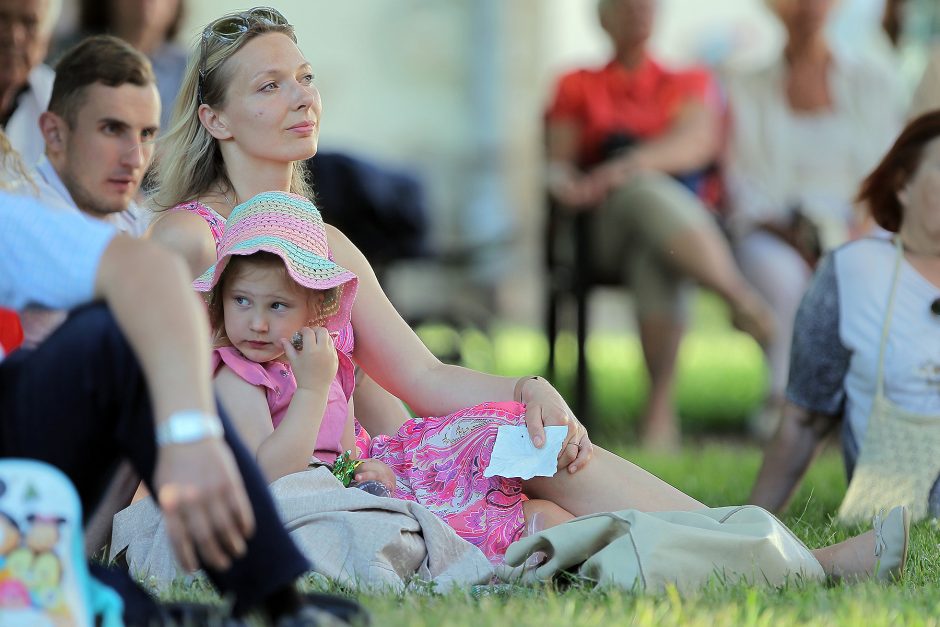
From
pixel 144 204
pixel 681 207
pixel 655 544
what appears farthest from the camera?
pixel 681 207

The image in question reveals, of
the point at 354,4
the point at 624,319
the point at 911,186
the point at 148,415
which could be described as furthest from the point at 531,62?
the point at 148,415

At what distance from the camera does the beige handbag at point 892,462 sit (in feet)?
11.7

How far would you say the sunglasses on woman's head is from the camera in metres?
3.15

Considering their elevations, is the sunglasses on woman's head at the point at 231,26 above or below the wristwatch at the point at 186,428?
above

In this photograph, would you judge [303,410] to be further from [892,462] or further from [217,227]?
[892,462]

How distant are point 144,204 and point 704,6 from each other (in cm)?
1080

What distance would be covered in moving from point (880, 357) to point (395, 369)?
4.50 ft

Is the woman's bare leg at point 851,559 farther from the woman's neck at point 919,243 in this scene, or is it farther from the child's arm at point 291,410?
the woman's neck at point 919,243

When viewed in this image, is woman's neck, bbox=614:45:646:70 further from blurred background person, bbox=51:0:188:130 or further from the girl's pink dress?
the girl's pink dress

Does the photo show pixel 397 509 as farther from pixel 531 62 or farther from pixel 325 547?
pixel 531 62

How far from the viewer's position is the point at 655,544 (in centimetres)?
255

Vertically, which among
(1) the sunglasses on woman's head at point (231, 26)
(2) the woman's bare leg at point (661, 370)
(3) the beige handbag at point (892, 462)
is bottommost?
(2) the woman's bare leg at point (661, 370)

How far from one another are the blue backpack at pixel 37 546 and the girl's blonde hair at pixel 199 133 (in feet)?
4.59

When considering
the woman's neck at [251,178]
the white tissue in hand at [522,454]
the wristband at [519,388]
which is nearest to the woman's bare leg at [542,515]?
the white tissue in hand at [522,454]
